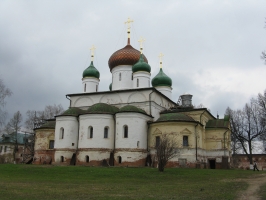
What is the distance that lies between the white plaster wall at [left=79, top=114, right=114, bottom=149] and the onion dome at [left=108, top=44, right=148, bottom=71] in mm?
8775

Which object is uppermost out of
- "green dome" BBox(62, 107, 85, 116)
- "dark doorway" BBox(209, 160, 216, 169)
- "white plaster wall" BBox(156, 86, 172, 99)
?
"white plaster wall" BBox(156, 86, 172, 99)

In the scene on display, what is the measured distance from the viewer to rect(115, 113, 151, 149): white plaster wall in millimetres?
27516

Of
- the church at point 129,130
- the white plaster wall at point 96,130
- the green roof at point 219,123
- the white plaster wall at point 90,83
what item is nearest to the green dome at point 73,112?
the church at point 129,130

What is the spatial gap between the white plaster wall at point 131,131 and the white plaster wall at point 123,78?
268 inches

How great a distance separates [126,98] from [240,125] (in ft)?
55.0

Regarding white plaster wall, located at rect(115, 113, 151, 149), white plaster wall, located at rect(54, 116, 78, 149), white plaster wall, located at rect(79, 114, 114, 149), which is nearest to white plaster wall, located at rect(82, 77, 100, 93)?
white plaster wall, located at rect(54, 116, 78, 149)

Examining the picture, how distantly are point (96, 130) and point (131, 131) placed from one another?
3211 millimetres

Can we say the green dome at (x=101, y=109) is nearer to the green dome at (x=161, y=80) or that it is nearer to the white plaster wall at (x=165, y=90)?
the white plaster wall at (x=165, y=90)

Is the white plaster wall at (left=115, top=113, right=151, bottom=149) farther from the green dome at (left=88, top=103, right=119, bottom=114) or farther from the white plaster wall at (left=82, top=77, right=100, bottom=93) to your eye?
the white plaster wall at (left=82, top=77, right=100, bottom=93)

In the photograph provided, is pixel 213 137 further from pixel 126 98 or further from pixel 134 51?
pixel 134 51

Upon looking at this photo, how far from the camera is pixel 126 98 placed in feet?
Result: 104

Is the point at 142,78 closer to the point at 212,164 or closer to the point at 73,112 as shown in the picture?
the point at 73,112

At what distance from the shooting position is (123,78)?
34562 mm

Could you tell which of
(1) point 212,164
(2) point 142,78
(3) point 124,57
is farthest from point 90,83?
(1) point 212,164
